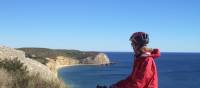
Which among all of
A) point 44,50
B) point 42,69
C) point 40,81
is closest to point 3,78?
point 40,81

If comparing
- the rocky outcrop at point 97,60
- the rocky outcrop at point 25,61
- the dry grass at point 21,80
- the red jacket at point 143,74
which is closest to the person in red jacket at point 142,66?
the red jacket at point 143,74

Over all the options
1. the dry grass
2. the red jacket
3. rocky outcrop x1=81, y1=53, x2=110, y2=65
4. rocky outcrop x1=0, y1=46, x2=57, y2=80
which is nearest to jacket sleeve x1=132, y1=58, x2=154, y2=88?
the red jacket

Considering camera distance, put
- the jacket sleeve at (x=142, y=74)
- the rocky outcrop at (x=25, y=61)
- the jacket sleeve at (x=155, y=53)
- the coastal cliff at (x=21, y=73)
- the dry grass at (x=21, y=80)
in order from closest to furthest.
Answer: the jacket sleeve at (x=142, y=74), the jacket sleeve at (x=155, y=53), the dry grass at (x=21, y=80), the coastal cliff at (x=21, y=73), the rocky outcrop at (x=25, y=61)

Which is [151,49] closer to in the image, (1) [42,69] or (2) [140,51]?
(2) [140,51]

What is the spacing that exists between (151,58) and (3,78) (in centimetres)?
692

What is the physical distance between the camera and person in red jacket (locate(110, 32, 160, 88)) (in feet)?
16.6

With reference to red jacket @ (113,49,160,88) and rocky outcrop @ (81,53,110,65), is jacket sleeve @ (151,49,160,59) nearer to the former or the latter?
red jacket @ (113,49,160,88)

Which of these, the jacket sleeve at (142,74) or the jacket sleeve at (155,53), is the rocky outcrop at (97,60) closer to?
the jacket sleeve at (155,53)

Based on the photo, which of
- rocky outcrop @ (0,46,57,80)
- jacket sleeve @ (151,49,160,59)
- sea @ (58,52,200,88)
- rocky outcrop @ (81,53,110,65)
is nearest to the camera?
jacket sleeve @ (151,49,160,59)

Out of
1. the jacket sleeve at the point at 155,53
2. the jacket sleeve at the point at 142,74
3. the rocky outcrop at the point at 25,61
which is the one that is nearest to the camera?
the jacket sleeve at the point at 142,74

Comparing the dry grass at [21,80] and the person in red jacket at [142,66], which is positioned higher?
the person in red jacket at [142,66]

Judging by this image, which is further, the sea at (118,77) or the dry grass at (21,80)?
the sea at (118,77)

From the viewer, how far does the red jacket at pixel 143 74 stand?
5055 millimetres

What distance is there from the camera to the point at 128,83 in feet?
16.9
